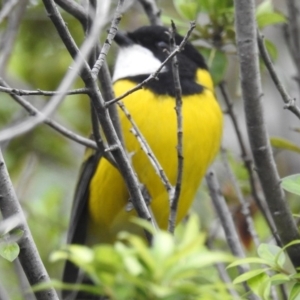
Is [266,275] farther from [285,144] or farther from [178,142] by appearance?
[285,144]

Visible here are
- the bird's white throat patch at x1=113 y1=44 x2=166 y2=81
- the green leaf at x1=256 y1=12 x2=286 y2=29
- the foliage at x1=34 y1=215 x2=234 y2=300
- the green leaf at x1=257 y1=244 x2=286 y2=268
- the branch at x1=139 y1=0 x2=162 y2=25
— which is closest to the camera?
the foliage at x1=34 y1=215 x2=234 y2=300

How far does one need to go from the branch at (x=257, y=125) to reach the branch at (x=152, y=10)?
3.57 feet

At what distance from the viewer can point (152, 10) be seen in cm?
363

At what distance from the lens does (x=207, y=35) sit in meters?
3.50

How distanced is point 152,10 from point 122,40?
249mm

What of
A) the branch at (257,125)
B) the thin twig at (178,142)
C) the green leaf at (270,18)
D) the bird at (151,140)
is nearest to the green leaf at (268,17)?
the green leaf at (270,18)

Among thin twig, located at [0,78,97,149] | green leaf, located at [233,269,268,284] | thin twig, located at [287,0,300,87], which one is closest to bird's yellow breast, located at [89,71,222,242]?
thin twig, located at [287,0,300,87]

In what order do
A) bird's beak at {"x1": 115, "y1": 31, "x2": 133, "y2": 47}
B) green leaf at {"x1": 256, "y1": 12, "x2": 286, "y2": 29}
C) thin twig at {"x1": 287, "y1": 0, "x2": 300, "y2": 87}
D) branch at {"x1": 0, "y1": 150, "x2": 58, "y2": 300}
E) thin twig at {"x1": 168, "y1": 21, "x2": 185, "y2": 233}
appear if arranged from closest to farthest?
branch at {"x1": 0, "y1": 150, "x2": 58, "y2": 300}, thin twig at {"x1": 168, "y1": 21, "x2": 185, "y2": 233}, green leaf at {"x1": 256, "y1": 12, "x2": 286, "y2": 29}, thin twig at {"x1": 287, "y1": 0, "x2": 300, "y2": 87}, bird's beak at {"x1": 115, "y1": 31, "x2": 133, "y2": 47}

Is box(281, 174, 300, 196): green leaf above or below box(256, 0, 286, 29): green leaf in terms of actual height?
below

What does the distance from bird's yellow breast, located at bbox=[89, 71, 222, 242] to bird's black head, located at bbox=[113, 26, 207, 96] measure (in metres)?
0.10

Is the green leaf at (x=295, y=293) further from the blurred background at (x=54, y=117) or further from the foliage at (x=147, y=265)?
the blurred background at (x=54, y=117)

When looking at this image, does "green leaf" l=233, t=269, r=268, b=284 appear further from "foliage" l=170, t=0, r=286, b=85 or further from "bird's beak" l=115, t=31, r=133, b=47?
"bird's beak" l=115, t=31, r=133, b=47

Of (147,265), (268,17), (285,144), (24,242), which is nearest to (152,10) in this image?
(268,17)

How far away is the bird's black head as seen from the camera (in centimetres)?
364
